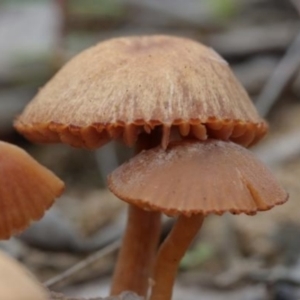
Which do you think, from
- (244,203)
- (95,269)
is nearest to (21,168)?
(244,203)

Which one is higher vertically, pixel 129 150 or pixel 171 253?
pixel 171 253

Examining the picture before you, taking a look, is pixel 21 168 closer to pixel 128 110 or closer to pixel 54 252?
pixel 128 110

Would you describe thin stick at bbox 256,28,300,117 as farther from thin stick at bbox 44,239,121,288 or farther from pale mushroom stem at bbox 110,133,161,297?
pale mushroom stem at bbox 110,133,161,297

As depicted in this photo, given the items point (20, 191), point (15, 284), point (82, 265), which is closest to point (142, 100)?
point (20, 191)

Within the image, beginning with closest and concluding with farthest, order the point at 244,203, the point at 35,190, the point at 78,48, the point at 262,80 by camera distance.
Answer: the point at 244,203, the point at 35,190, the point at 262,80, the point at 78,48

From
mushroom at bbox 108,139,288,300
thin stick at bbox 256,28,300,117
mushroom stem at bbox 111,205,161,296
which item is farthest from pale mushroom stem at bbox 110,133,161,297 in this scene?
thin stick at bbox 256,28,300,117

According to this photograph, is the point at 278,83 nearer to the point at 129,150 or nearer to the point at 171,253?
the point at 129,150
